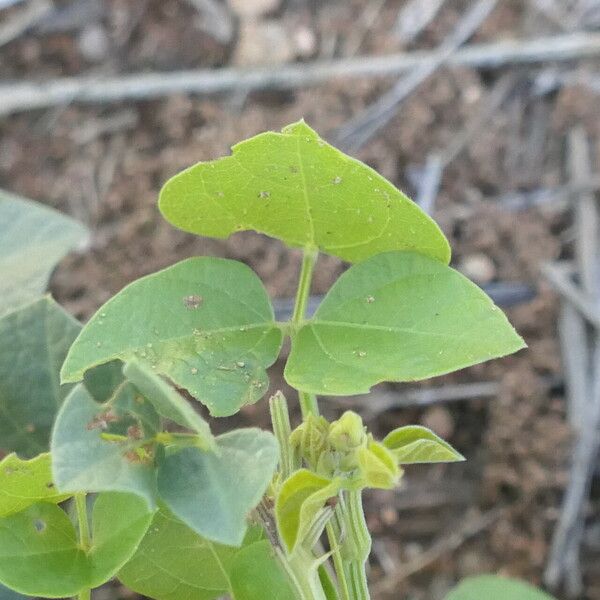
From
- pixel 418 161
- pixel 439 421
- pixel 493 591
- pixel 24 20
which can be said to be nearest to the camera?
pixel 493 591

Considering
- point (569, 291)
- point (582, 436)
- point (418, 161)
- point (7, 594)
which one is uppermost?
point (7, 594)

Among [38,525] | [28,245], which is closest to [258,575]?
[38,525]

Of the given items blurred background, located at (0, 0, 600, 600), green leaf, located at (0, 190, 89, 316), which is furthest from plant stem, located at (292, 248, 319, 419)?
blurred background, located at (0, 0, 600, 600)

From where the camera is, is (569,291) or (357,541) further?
(569,291)

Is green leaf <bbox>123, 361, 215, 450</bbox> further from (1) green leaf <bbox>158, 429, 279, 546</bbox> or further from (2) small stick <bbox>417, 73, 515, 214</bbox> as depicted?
(2) small stick <bbox>417, 73, 515, 214</bbox>

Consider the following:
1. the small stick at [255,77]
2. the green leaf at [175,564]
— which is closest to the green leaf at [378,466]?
the green leaf at [175,564]

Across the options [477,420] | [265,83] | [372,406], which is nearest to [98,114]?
[265,83]

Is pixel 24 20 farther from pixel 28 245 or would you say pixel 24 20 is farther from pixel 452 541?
pixel 452 541
